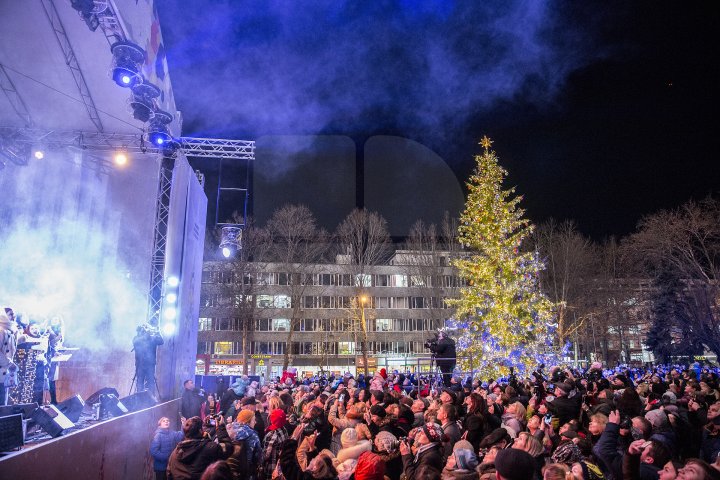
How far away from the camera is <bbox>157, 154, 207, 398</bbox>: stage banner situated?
13.9 metres

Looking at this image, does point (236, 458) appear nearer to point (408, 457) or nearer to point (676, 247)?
point (408, 457)

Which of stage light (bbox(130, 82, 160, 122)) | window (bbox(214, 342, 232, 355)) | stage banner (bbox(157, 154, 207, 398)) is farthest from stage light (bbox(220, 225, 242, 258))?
window (bbox(214, 342, 232, 355))

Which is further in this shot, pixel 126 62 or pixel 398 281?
pixel 398 281

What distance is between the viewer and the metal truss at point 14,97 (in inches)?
506

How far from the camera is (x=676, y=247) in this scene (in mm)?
29281

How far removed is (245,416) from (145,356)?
738 centimetres

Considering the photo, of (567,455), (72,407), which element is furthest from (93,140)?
(567,455)

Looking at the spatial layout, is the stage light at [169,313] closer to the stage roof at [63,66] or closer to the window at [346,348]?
the stage roof at [63,66]

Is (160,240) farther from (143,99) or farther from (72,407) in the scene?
(72,407)

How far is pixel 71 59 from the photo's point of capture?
1314 cm

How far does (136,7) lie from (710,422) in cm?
1424

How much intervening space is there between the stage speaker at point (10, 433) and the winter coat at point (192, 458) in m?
1.73

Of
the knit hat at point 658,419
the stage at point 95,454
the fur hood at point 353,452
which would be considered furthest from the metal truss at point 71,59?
the knit hat at point 658,419

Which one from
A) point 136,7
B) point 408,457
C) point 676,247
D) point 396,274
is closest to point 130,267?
point 136,7
